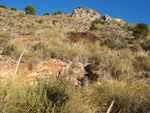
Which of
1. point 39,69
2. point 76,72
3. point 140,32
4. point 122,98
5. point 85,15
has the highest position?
point 85,15

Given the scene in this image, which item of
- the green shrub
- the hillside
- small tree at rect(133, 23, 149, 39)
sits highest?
small tree at rect(133, 23, 149, 39)

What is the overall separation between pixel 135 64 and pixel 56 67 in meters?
2.99

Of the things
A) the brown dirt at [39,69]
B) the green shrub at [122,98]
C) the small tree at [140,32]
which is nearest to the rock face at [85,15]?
the small tree at [140,32]

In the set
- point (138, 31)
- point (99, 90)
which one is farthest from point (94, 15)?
point (99, 90)

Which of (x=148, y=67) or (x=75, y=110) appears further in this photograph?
Answer: (x=148, y=67)

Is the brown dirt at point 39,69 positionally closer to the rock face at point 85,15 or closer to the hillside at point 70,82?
the hillside at point 70,82

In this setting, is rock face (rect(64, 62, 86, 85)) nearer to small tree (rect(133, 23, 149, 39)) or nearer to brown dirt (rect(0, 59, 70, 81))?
brown dirt (rect(0, 59, 70, 81))

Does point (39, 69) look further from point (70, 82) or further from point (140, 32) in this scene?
point (140, 32)

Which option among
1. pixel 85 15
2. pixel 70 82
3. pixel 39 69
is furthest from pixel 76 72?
pixel 85 15

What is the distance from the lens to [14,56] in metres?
3.60

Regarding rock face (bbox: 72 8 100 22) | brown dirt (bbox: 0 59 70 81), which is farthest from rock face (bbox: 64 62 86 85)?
rock face (bbox: 72 8 100 22)

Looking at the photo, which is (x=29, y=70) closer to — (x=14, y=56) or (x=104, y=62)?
(x=14, y=56)

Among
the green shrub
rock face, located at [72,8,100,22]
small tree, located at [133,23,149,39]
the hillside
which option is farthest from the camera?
rock face, located at [72,8,100,22]

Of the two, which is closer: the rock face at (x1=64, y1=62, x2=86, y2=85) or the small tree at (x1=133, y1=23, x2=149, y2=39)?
the rock face at (x1=64, y1=62, x2=86, y2=85)
